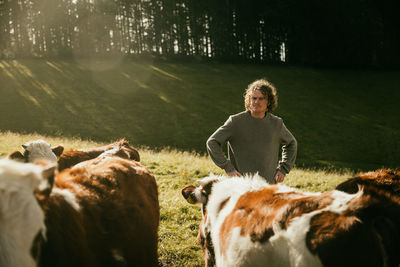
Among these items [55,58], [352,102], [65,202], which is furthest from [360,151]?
[55,58]

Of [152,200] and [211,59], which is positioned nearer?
[152,200]

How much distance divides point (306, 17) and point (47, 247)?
5270 centimetres

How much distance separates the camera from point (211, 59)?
5088cm

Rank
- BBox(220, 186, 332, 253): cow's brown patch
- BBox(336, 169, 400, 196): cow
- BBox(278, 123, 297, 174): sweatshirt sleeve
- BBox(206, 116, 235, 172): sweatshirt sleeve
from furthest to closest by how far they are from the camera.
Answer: BBox(278, 123, 297, 174): sweatshirt sleeve
BBox(206, 116, 235, 172): sweatshirt sleeve
BBox(336, 169, 400, 196): cow
BBox(220, 186, 332, 253): cow's brown patch

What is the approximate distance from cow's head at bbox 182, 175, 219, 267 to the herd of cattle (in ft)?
0.07

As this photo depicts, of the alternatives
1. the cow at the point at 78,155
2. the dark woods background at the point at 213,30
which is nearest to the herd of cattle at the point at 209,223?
the cow at the point at 78,155

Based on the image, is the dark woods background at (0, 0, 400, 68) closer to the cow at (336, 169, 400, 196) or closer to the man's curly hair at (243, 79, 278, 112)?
the man's curly hair at (243, 79, 278, 112)

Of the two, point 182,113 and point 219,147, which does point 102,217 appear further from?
point 182,113

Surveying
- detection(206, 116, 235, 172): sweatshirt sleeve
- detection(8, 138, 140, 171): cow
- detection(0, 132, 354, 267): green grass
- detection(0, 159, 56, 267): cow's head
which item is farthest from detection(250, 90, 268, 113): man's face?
detection(0, 159, 56, 267): cow's head

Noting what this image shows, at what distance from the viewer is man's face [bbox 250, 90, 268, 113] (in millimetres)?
4539

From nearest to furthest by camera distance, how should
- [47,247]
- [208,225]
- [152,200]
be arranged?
[47,247] → [208,225] → [152,200]

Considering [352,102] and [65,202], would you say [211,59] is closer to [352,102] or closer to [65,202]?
[352,102]

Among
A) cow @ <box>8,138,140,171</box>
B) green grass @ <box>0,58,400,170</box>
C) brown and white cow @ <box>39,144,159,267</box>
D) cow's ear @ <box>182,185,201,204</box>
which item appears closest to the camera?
brown and white cow @ <box>39,144,159,267</box>

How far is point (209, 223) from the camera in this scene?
3648 mm
